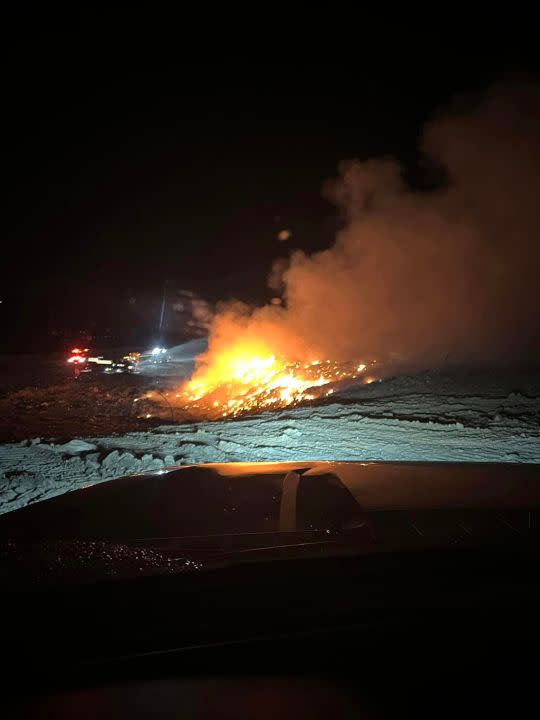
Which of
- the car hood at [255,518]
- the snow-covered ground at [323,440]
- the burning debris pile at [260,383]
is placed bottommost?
the car hood at [255,518]

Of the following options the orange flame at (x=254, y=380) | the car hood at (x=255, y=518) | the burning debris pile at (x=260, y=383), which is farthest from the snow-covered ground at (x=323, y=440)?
the car hood at (x=255, y=518)

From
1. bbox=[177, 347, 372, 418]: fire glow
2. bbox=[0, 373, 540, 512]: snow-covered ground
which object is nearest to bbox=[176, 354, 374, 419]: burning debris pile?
bbox=[177, 347, 372, 418]: fire glow

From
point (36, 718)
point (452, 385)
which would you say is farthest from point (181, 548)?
point (452, 385)

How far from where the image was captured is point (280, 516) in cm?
257

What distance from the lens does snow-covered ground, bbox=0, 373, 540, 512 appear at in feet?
21.1

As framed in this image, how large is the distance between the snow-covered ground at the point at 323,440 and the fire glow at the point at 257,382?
1.45m

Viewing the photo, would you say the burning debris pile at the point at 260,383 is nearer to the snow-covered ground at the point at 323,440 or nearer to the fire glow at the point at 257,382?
the fire glow at the point at 257,382

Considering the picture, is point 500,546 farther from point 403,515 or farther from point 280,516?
point 280,516

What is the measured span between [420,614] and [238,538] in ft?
3.06

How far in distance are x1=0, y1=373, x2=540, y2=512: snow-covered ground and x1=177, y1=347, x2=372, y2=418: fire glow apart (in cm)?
145

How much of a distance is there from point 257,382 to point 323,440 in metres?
6.13

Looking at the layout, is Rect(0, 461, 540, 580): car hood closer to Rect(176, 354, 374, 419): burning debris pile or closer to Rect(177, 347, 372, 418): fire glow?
Rect(177, 347, 372, 418): fire glow

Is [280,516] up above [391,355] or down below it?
below

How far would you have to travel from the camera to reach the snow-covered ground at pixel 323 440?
6.45m
